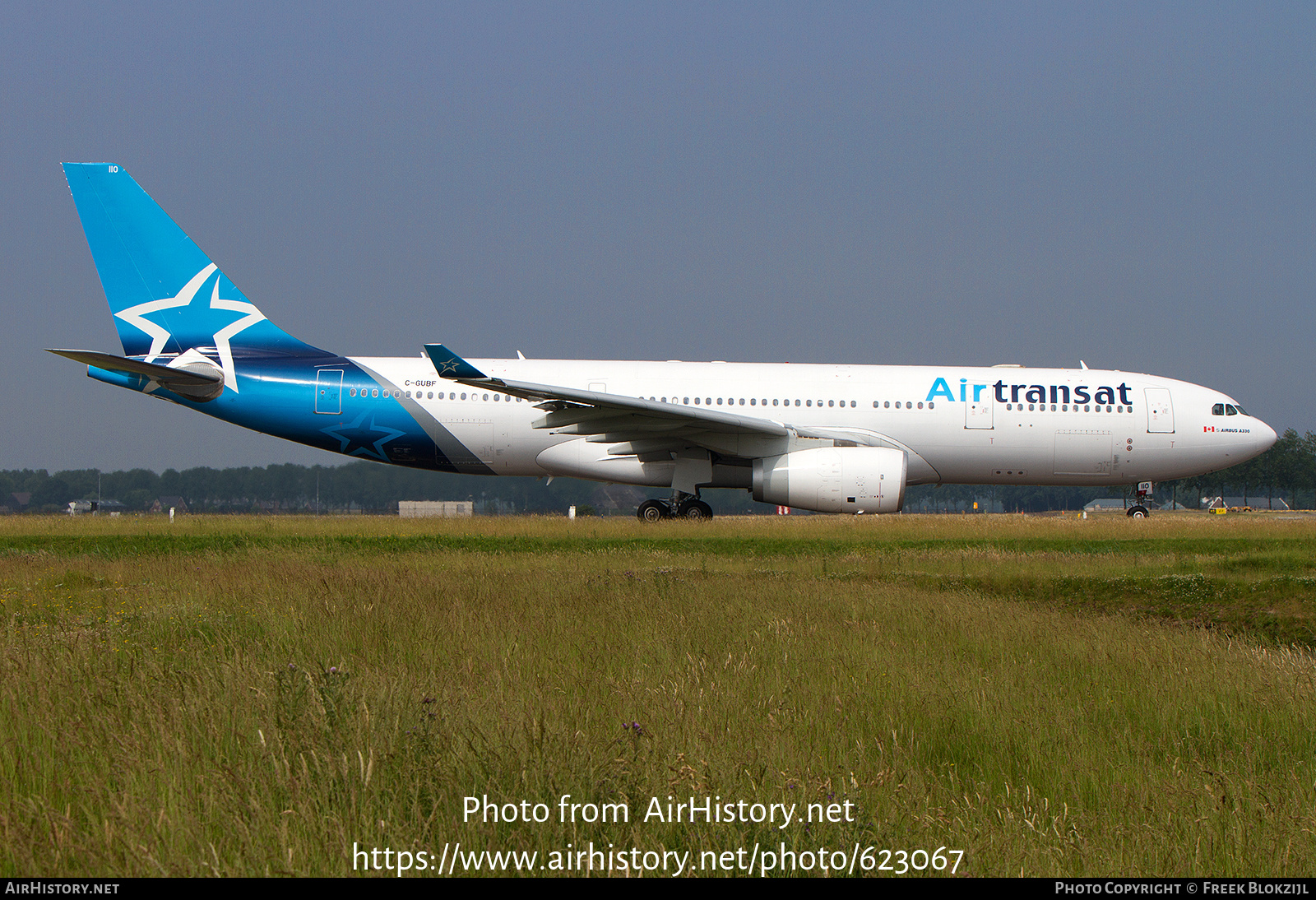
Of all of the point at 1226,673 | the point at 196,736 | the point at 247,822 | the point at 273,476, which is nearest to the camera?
the point at 247,822

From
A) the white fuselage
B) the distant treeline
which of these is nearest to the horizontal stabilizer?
the white fuselage

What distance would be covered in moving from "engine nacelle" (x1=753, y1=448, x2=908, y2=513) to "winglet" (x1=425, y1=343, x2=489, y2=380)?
6031mm

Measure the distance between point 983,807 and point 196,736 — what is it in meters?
3.10

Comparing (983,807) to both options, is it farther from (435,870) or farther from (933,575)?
(933,575)

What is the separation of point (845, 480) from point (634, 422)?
13.5ft

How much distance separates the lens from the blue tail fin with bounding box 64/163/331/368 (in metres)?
19.5

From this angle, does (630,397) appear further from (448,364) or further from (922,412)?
(922,412)

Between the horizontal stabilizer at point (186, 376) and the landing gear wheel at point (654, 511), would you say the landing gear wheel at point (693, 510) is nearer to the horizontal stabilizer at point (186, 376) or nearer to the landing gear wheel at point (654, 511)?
the landing gear wheel at point (654, 511)

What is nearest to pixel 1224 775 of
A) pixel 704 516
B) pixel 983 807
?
pixel 983 807

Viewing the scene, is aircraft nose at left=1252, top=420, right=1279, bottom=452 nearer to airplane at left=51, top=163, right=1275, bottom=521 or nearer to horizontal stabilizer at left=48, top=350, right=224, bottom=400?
airplane at left=51, top=163, right=1275, bottom=521

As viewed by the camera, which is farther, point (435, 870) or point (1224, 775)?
point (1224, 775)

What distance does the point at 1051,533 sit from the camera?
52.1 ft

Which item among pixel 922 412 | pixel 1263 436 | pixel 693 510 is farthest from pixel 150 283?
pixel 1263 436

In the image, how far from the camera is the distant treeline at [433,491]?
263 feet
